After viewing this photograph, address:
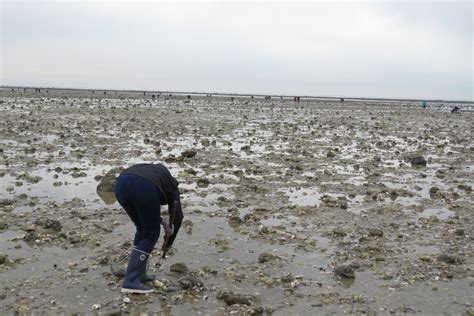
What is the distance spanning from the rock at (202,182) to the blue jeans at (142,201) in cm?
688

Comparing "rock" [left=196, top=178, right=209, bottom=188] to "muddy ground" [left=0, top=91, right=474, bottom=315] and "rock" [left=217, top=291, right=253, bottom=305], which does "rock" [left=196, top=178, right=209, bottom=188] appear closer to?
"muddy ground" [left=0, top=91, right=474, bottom=315]

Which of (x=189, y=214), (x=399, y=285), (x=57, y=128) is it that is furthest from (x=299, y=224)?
(x=57, y=128)

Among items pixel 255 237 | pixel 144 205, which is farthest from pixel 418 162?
pixel 144 205

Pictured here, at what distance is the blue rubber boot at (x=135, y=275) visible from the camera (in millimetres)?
6625

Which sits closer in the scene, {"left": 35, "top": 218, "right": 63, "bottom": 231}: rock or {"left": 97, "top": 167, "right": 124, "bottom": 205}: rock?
{"left": 35, "top": 218, "right": 63, "bottom": 231}: rock

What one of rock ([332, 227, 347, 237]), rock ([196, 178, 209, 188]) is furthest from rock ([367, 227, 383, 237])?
rock ([196, 178, 209, 188])

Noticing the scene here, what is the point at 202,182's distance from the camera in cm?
1380

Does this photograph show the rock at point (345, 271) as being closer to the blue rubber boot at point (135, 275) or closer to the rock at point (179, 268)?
the rock at point (179, 268)

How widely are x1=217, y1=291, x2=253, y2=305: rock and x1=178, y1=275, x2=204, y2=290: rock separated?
428 mm

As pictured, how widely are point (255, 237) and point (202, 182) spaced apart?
4.86m

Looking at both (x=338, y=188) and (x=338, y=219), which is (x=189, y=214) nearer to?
(x=338, y=219)

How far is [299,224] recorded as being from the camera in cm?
1016

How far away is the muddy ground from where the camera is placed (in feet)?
21.6

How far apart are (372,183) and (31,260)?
32.6 feet
